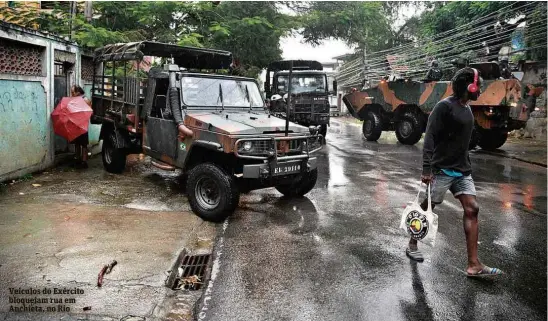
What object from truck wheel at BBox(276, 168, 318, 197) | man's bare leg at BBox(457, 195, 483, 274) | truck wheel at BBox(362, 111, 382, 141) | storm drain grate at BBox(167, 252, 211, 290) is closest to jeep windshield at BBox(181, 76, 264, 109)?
truck wheel at BBox(276, 168, 318, 197)

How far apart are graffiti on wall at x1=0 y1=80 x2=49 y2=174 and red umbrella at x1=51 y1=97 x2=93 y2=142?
0.21 meters

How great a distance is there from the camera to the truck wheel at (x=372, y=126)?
15.9m

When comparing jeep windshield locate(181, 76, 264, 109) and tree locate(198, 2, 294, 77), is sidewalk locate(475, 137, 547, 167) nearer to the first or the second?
jeep windshield locate(181, 76, 264, 109)

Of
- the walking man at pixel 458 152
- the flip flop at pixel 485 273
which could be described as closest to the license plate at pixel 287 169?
the walking man at pixel 458 152

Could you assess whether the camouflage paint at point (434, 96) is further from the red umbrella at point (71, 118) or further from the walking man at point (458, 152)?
the red umbrella at point (71, 118)

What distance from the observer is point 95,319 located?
119 inches

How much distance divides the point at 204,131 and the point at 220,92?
1.23 meters

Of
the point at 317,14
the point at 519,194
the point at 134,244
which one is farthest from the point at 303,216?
the point at 317,14

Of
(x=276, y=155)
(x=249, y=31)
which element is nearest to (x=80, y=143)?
(x=276, y=155)

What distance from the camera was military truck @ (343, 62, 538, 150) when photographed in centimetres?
1198

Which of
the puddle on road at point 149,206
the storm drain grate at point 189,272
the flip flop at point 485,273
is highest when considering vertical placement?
the puddle on road at point 149,206

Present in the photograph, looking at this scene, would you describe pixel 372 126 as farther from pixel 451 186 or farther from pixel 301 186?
pixel 451 186

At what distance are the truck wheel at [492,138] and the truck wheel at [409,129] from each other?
188cm

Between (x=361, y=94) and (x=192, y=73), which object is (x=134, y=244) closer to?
(x=192, y=73)
